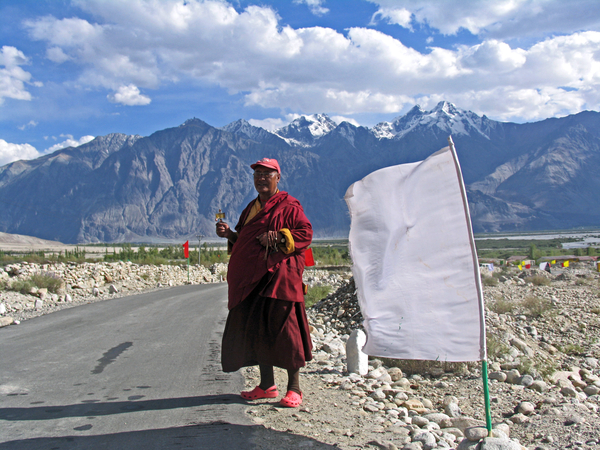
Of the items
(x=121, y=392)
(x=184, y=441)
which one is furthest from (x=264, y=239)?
(x=121, y=392)

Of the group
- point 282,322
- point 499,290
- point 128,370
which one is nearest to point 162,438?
point 282,322

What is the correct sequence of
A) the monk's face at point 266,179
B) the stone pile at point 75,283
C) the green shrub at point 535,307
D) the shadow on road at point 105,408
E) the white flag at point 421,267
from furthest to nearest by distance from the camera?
the stone pile at point 75,283 → the green shrub at point 535,307 → the monk's face at point 266,179 → the shadow on road at point 105,408 → the white flag at point 421,267

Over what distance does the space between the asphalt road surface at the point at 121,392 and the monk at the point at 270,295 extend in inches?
19.0

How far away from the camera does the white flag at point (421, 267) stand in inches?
122

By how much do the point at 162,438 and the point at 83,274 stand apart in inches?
673

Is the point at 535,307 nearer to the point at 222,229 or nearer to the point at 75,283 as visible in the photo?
the point at 222,229

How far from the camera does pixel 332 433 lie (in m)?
3.48

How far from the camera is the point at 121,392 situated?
4.36 meters

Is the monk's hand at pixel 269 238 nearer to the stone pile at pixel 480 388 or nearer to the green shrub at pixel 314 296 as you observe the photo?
the stone pile at pixel 480 388

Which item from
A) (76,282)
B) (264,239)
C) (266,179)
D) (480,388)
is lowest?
(76,282)

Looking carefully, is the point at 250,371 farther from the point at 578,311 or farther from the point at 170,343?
the point at 578,311

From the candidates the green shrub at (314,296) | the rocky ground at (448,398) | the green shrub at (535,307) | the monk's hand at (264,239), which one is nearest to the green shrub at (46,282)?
the rocky ground at (448,398)

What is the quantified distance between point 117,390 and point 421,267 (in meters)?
3.13

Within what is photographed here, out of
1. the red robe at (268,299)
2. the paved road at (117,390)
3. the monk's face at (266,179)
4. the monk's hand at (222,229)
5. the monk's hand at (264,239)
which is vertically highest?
the monk's face at (266,179)
